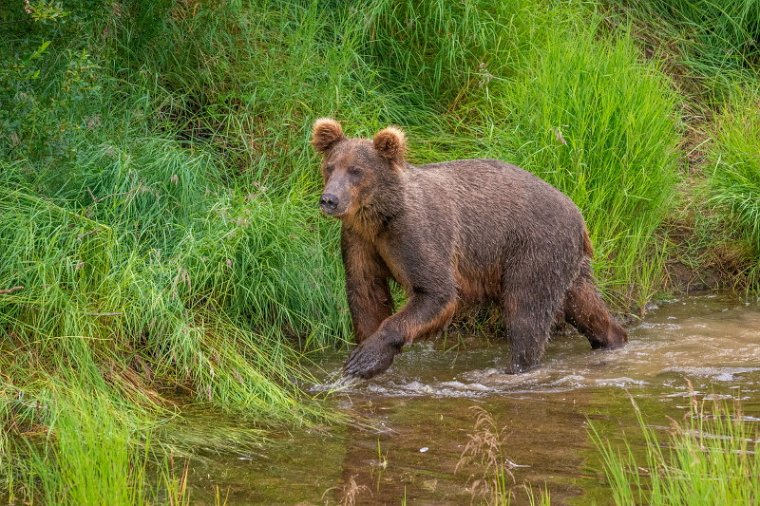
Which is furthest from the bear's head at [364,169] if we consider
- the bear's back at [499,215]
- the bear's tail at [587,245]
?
the bear's tail at [587,245]

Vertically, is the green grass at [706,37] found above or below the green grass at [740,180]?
above

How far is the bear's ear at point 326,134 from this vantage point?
6.80 metres

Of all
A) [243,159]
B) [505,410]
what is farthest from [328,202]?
[243,159]

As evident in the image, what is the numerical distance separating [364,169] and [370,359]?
1.07m

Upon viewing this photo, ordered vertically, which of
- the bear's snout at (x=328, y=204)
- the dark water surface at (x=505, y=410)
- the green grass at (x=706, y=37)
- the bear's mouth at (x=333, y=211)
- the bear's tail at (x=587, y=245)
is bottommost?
the dark water surface at (x=505, y=410)

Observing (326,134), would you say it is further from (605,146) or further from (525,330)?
(605,146)

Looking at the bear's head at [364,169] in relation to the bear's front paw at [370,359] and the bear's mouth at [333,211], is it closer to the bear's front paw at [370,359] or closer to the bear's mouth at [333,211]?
the bear's mouth at [333,211]

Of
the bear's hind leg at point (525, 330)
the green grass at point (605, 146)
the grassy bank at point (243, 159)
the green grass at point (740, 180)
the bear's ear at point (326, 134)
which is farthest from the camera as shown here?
the green grass at point (740, 180)

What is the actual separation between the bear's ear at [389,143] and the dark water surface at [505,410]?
131 centimetres

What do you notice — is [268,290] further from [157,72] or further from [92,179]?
[157,72]

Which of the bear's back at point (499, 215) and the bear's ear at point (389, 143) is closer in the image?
the bear's ear at point (389, 143)

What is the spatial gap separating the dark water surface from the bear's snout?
103 centimetres

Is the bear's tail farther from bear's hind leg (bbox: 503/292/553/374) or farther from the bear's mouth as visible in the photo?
the bear's mouth

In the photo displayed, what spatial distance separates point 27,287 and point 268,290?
4.86ft
